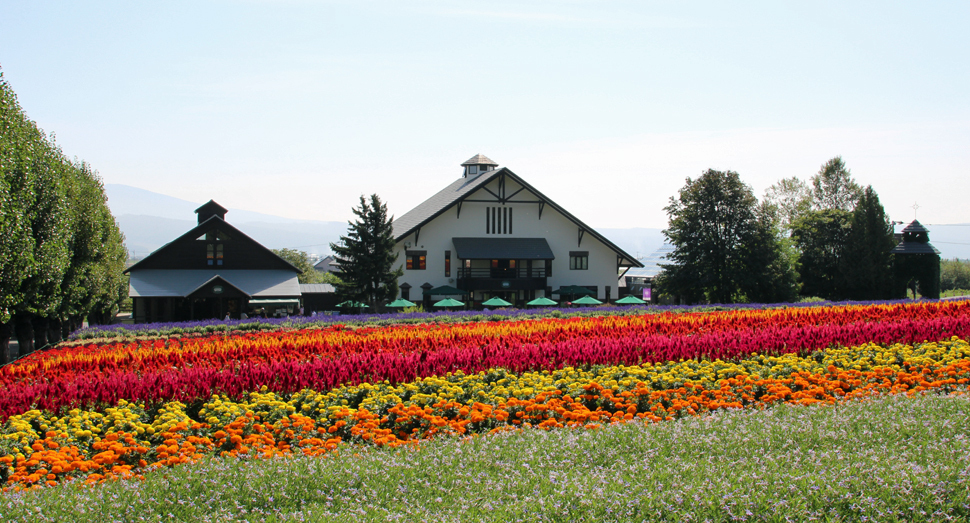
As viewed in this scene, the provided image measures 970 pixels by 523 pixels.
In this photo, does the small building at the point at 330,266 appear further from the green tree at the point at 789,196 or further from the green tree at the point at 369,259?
the green tree at the point at 789,196

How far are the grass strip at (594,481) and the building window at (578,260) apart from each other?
43.6 metres

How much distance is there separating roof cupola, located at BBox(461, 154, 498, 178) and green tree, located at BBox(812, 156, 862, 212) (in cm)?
3619

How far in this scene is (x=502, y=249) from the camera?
48.1m

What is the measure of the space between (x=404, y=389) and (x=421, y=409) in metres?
0.99

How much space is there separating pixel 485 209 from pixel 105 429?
4214 centimetres

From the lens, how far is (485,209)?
162 feet

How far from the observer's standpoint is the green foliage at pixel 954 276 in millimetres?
86375

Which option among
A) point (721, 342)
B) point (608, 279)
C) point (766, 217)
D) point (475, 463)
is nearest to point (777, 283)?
point (766, 217)

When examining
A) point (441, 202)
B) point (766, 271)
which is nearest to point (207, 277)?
point (441, 202)

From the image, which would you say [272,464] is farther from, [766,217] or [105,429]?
[766,217]

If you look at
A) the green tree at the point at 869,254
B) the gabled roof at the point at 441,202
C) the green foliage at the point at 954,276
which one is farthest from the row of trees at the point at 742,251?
the green foliage at the point at 954,276

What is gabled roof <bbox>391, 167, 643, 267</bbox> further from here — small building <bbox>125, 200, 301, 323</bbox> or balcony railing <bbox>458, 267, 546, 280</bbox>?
small building <bbox>125, 200, 301, 323</bbox>

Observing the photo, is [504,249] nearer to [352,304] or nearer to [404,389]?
[352,304]

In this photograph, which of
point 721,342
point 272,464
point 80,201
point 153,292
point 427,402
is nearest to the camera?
point 272,464
